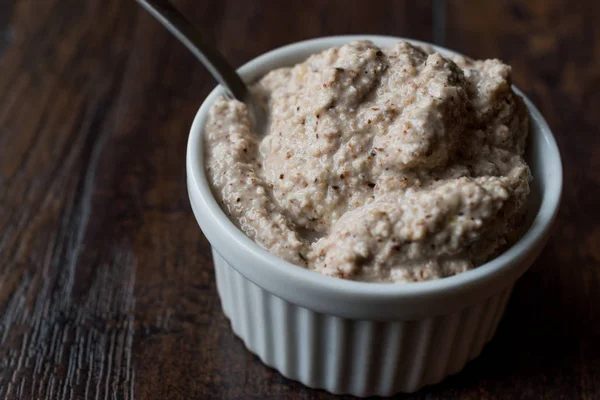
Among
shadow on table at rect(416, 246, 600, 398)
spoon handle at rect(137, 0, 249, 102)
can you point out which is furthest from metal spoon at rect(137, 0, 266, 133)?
shadow on table at rect(416, 246, 600, 398)

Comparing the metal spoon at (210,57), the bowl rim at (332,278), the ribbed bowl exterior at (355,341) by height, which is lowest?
the ribbed bowl exterior at (355,341)

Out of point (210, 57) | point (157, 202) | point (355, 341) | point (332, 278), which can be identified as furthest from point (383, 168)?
point (157, 202)

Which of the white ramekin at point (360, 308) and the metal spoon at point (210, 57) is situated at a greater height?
the metal spoon at point (210, 57)

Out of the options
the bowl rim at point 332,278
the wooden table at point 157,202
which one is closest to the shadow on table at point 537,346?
the wooden table at point 157,202

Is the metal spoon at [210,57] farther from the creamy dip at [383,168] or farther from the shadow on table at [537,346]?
the shadow on table at [537,346]

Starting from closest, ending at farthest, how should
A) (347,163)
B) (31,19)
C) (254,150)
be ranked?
(347,163), (254,150), (31,19)

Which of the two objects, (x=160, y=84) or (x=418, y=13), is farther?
(x=418, y=13)

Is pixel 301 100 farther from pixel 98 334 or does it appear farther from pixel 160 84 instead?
pixel 160 84

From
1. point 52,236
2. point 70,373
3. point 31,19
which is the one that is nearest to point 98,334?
Result: point 70,373
